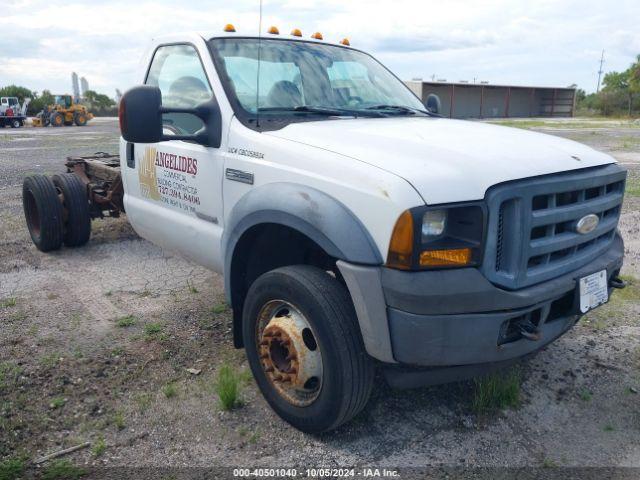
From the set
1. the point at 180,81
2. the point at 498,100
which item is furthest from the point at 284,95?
the point at 498,100

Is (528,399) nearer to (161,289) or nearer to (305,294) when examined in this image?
(305,294)

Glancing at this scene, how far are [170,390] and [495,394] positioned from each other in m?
1.76

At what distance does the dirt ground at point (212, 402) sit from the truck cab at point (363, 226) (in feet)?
0.97

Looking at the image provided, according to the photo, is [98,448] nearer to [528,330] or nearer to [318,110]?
[528,330]

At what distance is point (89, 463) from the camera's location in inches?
104

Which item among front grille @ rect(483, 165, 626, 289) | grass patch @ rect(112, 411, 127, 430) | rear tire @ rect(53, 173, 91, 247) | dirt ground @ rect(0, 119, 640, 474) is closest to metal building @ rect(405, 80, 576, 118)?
rear tire @ rect(53, 173, 91, 247)

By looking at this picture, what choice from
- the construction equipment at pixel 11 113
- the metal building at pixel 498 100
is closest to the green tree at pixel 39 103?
the construction equipment at pixel 11 113

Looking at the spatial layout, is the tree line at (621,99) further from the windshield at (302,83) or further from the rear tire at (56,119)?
the windshield at (302,83)

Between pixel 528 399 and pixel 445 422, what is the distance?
56cm

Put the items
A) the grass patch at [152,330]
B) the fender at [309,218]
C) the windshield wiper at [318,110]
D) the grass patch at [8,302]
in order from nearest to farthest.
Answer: the fender at [309,218], the windshield wiper at [318,110], the grass patch at [152,330], the grass patch at [8,302]

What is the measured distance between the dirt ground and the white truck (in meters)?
0.31

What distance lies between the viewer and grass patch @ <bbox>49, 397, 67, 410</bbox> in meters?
3.08

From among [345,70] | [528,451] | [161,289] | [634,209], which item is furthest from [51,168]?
[528,451]

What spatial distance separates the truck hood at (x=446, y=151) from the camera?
239cm
